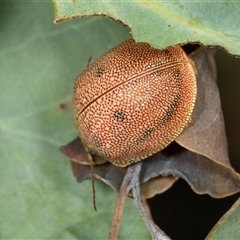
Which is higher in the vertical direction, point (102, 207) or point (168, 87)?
point (168, 87)

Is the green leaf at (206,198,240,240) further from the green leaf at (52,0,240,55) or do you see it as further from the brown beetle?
the green leaf at (52,0,240,55)

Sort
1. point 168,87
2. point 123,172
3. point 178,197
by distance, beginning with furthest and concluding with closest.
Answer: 1. point 178,197
2. point 123,172
3. point 168,87

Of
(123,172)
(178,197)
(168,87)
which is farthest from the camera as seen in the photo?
(178,197)

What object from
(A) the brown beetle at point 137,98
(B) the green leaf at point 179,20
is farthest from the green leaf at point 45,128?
(B) the green leaf at point 179,20

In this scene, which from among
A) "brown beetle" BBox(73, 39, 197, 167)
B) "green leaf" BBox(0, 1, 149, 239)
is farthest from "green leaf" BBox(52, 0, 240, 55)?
"green leaf" BBox(0, 1, 149, 239)

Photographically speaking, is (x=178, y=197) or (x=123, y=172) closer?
(x=123, y=172)

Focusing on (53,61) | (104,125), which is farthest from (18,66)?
(104,125)

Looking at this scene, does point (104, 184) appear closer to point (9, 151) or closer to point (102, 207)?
point (102, 207)

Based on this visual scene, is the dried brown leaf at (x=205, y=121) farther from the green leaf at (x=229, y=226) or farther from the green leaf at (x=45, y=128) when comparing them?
the green leaf at (x=45, y=128)
